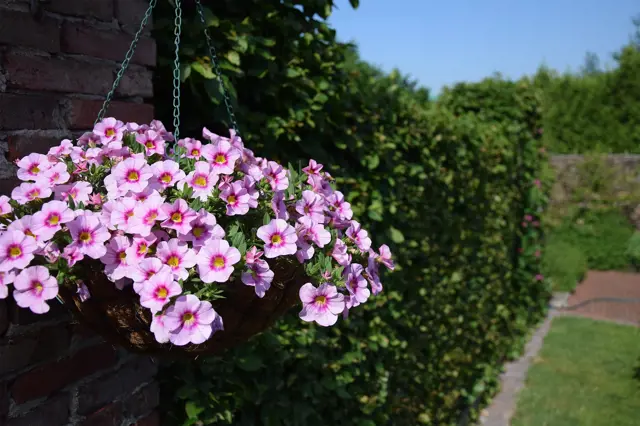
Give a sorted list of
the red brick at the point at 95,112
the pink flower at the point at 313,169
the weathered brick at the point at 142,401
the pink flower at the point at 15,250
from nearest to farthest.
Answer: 1. the pink flower at the point at 15,250
2. the red brick at the point at 95,112
3. the pink flower at the point at 313,169
4. the weathered brick at the point at 142,401

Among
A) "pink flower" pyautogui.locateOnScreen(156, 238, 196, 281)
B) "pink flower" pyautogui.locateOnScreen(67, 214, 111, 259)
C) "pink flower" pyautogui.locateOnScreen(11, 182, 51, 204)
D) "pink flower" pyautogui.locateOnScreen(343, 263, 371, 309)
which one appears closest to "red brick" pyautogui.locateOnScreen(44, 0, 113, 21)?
"pink flower" pyautogui.locateOnScreen(11, 182, 51, 204)

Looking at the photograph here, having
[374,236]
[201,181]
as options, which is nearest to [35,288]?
[201,181]

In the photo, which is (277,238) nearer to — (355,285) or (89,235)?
(355,285)

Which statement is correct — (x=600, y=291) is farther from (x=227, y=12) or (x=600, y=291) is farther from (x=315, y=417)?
(x=227, y=12)

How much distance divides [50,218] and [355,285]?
74 cm

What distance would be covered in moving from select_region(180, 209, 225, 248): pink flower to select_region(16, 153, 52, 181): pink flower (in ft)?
1.31

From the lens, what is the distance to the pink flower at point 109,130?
156 centimetres

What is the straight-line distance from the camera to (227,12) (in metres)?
2.42

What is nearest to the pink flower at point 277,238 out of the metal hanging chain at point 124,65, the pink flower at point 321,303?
the pink flower at point 321,303

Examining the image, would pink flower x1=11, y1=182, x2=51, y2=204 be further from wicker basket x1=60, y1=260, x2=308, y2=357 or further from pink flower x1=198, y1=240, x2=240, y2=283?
pink flower x1=198, y1=240, x2=240, y2=283

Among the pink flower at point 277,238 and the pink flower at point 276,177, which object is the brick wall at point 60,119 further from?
the pink flower at point 277,238

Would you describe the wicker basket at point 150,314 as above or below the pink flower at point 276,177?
below

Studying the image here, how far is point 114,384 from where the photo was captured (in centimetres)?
183

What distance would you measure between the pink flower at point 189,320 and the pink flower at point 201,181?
0.87 ft
